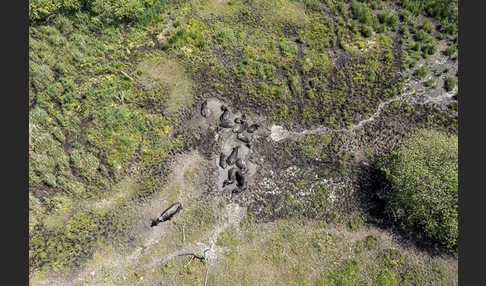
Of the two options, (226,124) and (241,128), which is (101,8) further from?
(241,128)

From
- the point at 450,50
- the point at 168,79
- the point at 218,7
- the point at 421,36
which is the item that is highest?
the point at 218,7

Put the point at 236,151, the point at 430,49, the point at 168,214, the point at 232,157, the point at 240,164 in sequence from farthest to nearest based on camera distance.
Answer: the point at 430,49 < the point at 236,151 < the point at 232,157 < the point at 240,164 < the point at 168,214

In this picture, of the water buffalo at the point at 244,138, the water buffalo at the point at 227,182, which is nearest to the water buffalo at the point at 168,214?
the water buffalo at the point at 227,182

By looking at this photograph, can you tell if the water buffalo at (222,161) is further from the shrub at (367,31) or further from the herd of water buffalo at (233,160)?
the shrub at (367,31)

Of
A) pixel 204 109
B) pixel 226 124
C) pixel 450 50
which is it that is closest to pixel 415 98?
pixel 450 50

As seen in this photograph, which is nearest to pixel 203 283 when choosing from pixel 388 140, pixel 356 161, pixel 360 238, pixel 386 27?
pixel 360 238

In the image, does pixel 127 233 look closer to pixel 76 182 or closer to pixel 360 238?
pixel 76 182
